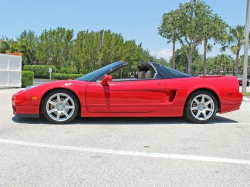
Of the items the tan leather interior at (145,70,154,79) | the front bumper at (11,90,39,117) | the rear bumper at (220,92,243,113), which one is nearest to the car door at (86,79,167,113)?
the tan leather interior at (145,70,154,79)

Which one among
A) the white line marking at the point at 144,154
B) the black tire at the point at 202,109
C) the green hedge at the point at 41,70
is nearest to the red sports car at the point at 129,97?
the black tire at the point at 202,109

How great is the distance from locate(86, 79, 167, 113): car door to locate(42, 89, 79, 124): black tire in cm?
28

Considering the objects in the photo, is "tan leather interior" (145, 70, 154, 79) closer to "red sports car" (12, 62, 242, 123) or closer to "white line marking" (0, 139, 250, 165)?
"red sports car" (12, 62, 242, 123)

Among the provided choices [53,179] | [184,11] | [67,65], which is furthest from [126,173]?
[67,65]

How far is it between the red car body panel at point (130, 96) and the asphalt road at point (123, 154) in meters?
0.29

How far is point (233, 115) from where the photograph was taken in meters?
6.54

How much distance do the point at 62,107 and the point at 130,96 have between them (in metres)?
1.33

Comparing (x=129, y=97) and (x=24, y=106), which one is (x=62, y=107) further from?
(x=129, y=97)

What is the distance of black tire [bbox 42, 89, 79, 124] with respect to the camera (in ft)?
16.1

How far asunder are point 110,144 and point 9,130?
1965mm

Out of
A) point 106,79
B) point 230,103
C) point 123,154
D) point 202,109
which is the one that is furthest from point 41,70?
point 123,154

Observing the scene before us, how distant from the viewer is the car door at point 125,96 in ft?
16.1

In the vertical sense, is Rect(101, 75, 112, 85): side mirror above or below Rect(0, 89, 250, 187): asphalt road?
above

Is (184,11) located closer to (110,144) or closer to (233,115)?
(233,115)
